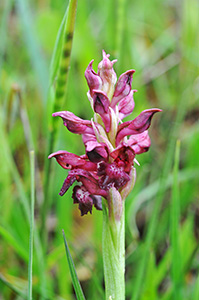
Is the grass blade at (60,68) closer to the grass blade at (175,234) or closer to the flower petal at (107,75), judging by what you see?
the flower petal at (107,75)

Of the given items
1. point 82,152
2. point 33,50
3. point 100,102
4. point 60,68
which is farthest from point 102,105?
point 82,152

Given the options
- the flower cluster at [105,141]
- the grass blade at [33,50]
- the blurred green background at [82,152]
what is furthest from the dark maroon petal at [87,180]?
the grass blade at [33,50]

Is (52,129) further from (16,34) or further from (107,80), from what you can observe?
(16,34)

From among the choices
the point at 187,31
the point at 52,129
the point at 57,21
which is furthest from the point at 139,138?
the point at 187,31

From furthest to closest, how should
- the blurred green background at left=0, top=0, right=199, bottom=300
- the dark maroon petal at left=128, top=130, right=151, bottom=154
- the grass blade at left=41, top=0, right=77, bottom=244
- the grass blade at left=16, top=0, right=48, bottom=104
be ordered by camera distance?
the grass blade at left=16, top=0, right=48, bottom=104, the blurred green background at left=0, top=0, right=199, bottom=300, the grass blade at left=41, top=0, right=77, bottom=244, the dark maroon petal at left=128, top=130, right=151, bottom=154

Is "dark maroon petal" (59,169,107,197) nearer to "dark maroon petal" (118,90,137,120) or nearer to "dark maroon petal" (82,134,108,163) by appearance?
"dark maroon petal" (82,134,108,163)

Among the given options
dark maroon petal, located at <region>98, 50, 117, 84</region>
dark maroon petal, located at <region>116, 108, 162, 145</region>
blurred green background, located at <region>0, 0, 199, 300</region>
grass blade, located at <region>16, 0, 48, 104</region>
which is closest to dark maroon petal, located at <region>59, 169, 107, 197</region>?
dark maroon petal, located at <region>116, 108, 162, 145</region>

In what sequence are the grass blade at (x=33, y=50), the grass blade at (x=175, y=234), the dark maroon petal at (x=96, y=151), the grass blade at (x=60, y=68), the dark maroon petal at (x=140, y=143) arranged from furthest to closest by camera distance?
the grass blade at (x=33, y=50)
the grass blade at (x=175, y=234)
the grass blade at (x=60, y=68)
the dark maroon petal at (x=140, y=143)
the dark maroon petal at (x=96, y=151)
